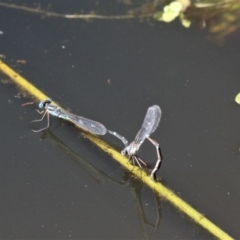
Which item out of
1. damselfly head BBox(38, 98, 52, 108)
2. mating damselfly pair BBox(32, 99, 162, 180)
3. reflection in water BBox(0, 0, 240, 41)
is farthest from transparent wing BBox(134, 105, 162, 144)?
reflection in water BBox(0, 0, 240, 41)

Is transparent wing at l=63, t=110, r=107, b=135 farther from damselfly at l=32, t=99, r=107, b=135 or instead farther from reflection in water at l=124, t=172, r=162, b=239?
reflection in water at l=124, t=172, r=162, b=239

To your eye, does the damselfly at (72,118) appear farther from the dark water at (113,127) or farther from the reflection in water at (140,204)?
the reflection in water at (140,204)

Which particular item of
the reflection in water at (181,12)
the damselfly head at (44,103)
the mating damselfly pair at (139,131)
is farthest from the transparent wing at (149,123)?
the reflection in water at (181,12)

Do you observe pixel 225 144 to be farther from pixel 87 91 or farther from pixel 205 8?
pixel 205 8

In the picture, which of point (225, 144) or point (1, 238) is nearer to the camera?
point (1, 238)

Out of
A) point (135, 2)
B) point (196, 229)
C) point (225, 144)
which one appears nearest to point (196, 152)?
point (225, 144)

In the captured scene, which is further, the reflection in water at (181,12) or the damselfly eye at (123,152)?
the reflection in water at (181,12)

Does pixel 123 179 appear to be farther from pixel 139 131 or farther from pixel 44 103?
pixel 44 103
